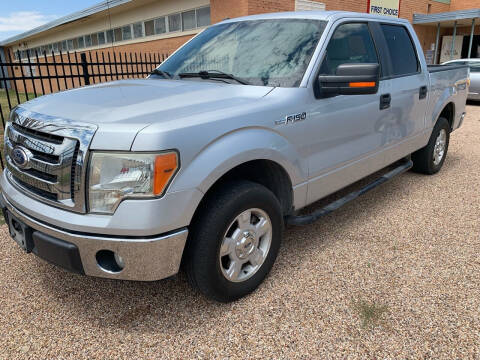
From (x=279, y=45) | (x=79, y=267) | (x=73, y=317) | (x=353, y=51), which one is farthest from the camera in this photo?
(x=353, y=51)

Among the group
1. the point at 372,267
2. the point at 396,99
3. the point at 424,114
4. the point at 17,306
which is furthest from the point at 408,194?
the point at 17,306

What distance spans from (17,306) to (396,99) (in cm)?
367

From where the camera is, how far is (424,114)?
4562 mm

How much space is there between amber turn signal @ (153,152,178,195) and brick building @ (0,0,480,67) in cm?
1044

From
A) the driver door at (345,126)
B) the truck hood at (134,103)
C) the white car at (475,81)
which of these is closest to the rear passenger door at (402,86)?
the driver door at (345,126)

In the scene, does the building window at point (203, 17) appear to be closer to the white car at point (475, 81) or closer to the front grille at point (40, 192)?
the white car at point (475, 81)

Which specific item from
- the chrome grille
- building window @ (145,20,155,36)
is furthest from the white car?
the chrome grille

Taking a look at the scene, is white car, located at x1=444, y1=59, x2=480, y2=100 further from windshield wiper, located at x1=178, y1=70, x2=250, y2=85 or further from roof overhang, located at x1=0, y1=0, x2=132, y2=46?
roof overhang, located at x1=0, y1=0, x2=132, y2=46

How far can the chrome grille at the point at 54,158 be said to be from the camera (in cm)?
202

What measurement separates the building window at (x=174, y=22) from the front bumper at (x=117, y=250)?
14.1m

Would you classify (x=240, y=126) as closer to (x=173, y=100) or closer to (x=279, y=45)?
(x=173, y=100)

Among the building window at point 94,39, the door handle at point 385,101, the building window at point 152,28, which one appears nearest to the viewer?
the door handle at point 385,101

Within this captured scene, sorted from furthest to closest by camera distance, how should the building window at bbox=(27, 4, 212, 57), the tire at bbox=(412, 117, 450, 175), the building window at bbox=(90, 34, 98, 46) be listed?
the building window at bbox=(90, 34, 98, 46)
the building window at bbox=(27, 4, 212, 57)
the tire at bbox=(412, 117, 450, 175)

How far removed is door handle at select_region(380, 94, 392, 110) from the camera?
11.8 ft
